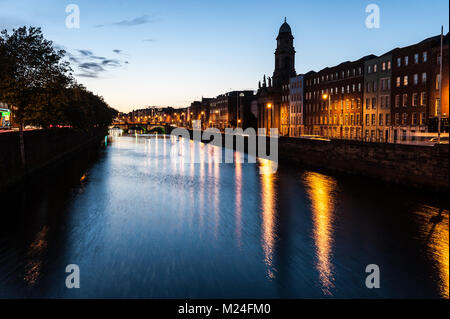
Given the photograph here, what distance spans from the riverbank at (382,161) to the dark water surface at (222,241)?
1.71m

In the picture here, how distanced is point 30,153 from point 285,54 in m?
85.3

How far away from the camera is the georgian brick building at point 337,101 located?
7669 cm

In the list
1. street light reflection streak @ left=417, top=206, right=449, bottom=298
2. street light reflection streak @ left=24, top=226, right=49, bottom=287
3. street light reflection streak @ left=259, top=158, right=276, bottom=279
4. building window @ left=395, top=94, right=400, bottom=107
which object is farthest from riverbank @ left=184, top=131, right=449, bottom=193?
street light reflection streak @ left=24, top=226, right=49, bottom=287

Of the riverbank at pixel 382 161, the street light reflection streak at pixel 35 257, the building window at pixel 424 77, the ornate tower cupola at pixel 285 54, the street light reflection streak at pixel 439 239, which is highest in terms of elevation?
the ornate tower cupola at pixel 285 54

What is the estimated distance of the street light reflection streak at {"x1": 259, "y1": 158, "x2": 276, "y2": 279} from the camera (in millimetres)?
16266

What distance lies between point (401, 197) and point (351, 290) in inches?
731

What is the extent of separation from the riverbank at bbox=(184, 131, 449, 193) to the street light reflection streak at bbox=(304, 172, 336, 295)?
3184 mm

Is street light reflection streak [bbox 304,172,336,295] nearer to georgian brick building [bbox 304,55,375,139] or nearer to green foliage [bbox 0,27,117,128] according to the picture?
green foliage [bbox 0,27,117,128]

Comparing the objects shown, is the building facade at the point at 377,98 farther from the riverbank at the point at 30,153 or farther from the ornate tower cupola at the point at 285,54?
the riverbank at the point at 30,153

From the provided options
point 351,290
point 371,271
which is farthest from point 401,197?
point 351,290

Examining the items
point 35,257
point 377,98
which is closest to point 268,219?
point 35,257

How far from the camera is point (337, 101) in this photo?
8381 centimetres

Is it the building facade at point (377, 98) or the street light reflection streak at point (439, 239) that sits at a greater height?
the building facade at point (377, 98)

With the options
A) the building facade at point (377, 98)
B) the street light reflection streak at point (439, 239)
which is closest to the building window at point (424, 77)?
the building facade at point (377, 98)
